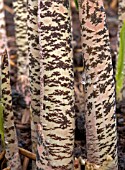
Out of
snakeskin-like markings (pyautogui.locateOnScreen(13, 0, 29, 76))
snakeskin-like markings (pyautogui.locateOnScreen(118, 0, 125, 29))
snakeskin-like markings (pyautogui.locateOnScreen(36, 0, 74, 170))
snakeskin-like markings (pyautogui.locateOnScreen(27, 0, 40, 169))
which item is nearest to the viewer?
snakeskin-like markings (pyautogui.locateOnScreen(36, 0, 74, 170))

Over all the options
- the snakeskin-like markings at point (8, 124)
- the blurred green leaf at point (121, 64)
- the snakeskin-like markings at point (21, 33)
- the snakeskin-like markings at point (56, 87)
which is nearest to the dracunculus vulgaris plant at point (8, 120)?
the snakeskin-like markings at point (8, 124)

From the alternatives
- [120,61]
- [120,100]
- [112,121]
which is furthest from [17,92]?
[112,121]

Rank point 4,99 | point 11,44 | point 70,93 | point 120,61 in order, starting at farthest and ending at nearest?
point 11,44, point 120,61, point 4,99, point 70,93

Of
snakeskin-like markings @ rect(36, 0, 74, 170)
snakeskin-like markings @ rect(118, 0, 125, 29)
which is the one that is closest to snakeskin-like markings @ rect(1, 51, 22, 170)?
snakeskin-like markings @ rect(36, 0, 74, 170)

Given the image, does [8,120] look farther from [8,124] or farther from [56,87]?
[56,87]

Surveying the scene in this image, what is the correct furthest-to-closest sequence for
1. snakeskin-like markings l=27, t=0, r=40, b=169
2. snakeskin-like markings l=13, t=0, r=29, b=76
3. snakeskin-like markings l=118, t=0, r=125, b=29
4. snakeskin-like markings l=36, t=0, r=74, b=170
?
snakeskin-like markings l=13, t=0, r=29, b=76
snakeskin-like markings l=118, t=0, r=125, b=29
snakeskin-like markings l=27, t=0, r=40, b=169
snakeskin-like markings l=36, t=0, r=74, b=170

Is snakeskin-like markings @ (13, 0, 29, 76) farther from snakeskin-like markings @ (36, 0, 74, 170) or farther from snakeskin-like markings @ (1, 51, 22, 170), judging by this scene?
snakeskin-like markings @ (36, 0, 74, 170)

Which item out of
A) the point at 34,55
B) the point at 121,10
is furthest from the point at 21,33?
the point at 34,55

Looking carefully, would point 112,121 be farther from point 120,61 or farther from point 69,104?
point 120,61
